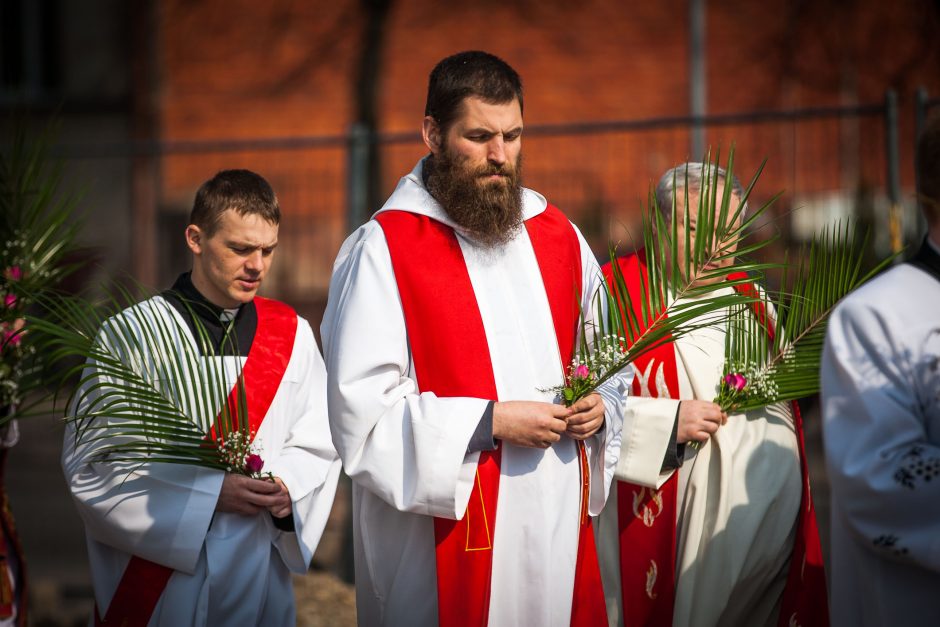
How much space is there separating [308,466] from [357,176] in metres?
3.57

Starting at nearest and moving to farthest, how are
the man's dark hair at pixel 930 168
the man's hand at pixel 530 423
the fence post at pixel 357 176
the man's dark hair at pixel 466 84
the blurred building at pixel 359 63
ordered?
the man's dark hair at pixel 930 168
the man's hand at pixel 530 423
the man's dark hair at pixel 466 84
the fence post at pixel 357 176
the blurred building at pixel 359 63

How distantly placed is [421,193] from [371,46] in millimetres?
8070

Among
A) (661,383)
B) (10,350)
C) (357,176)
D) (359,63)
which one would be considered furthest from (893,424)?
(359,63)

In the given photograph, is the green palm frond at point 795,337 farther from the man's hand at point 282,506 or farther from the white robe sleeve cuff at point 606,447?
the man's hand at point 282,506

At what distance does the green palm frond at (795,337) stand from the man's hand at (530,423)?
101cm

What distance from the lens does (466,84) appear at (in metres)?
3.62

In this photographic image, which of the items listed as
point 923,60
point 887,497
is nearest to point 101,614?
point 887,497

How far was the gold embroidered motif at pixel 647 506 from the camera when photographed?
13.9ft

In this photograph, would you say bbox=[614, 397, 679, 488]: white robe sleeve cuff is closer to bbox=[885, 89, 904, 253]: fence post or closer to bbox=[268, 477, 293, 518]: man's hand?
bbox=[268, 477, 293, 518]: man's hand

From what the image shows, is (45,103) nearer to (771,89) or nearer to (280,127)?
(280,127)

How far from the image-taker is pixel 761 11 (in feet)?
51.4

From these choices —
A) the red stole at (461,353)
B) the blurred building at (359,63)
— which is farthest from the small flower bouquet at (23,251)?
the blurred building at (359,63)

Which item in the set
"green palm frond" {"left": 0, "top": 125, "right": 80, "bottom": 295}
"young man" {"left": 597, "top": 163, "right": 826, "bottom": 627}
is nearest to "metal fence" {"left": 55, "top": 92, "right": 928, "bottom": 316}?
"green palm frond" {"left": 0, "top": 125, "right": 80, "bottom": 295}

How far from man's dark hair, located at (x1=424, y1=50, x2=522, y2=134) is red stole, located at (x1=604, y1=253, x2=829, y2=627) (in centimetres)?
92
